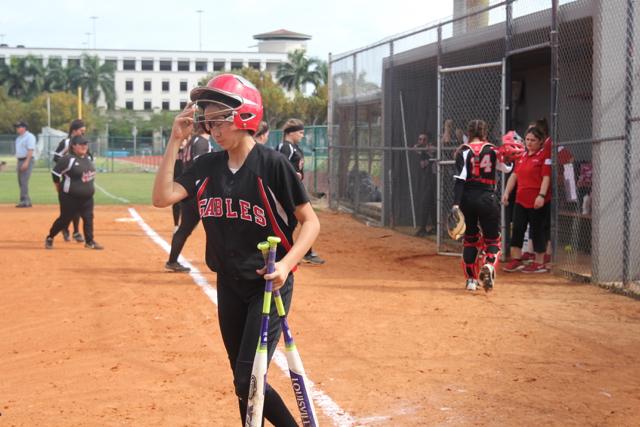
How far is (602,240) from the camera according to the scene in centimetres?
1086

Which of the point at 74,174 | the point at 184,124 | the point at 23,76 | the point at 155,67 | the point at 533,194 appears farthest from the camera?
the point at 155,67

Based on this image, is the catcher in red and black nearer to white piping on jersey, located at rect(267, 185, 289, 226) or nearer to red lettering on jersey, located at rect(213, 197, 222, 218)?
white piping on jersey, located at rect(267, 185, 289, 226)

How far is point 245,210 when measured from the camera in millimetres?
4387

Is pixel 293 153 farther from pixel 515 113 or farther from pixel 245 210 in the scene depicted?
pixel 245 210

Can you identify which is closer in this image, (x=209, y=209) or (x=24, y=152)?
(x=209, y=209)

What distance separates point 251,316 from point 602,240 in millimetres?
7434

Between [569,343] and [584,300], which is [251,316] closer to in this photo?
[569,343]

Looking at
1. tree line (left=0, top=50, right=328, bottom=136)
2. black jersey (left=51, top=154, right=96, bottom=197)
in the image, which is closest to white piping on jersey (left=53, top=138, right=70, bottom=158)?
black jersey (left=51, top=154, right=96, bottom=197)

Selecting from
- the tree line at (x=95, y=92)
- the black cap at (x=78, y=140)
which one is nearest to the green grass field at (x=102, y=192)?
the black cap at (x=78, y=140)

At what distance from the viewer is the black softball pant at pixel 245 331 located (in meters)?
4.35

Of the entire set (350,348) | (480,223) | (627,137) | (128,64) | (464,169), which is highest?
(128,64)

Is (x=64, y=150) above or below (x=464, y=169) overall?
above

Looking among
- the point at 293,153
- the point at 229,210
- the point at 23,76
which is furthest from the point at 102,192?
the point at 23,76

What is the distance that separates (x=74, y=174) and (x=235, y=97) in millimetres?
10184
